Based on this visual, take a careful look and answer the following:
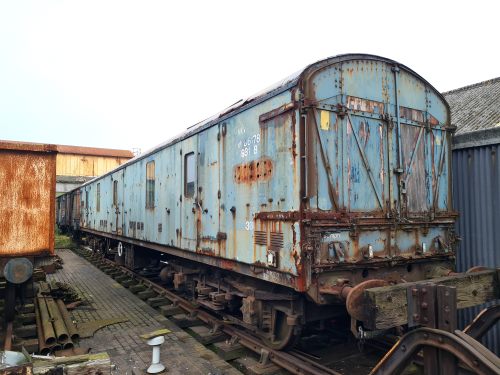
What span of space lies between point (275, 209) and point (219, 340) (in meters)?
2.78

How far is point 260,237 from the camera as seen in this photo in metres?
5.04

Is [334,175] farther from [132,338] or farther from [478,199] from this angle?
[132,338]

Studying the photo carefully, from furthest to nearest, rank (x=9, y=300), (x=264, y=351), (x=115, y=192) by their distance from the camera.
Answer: (x=115, y=192)
(x=9, y=300)
(x=264, y=351)

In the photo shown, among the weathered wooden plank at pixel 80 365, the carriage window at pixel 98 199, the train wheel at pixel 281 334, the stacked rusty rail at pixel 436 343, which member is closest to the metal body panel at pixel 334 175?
the train wheel at pixel 281 334

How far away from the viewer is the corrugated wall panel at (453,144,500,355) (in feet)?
17.9

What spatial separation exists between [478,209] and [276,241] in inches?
128

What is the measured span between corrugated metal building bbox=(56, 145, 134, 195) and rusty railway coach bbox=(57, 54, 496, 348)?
1208 inches

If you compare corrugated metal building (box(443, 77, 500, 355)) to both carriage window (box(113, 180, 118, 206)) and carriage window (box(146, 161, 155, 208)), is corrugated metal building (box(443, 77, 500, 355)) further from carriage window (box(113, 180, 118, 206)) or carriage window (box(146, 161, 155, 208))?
carriage window (box(113, 180, 118, 206))

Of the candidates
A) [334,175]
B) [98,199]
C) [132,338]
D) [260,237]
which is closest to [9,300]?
[132,338]

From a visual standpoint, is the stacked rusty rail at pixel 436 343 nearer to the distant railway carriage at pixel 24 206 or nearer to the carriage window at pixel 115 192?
the distant railway carriage at pixel 24 206

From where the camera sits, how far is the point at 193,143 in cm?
735

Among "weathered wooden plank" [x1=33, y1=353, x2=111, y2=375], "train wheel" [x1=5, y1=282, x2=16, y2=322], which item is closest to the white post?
"weathered wooden plank" [x1=33, y1=353, x2=111, y2=375]

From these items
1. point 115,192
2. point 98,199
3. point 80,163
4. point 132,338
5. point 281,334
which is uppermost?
point 80,163

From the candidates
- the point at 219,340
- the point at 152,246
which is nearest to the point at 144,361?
the point at 219,340
